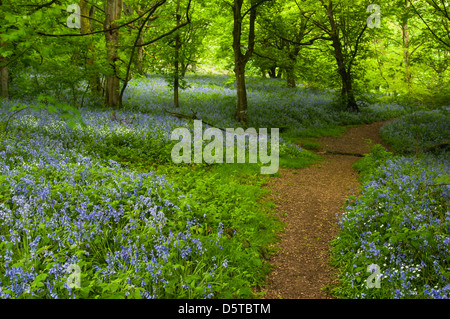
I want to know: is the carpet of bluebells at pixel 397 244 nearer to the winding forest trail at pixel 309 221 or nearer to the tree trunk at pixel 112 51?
the winding forest trail at pixel 309 221

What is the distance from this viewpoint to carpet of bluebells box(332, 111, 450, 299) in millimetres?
3695

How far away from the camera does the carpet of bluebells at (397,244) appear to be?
12.1ft

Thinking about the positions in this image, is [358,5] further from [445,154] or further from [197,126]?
[197,126]

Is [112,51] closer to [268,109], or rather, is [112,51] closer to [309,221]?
[268,109]

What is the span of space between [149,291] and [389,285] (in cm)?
286

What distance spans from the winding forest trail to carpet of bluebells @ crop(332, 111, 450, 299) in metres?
0.32

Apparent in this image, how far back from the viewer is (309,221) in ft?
20.9

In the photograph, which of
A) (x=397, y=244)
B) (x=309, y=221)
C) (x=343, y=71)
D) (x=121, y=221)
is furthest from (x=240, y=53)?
(x=397, y=244)

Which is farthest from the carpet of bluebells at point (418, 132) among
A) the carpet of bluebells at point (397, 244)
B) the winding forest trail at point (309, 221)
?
the carpet of bluebells at point (397, 244)

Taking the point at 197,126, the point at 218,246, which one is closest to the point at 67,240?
the point at 218,246

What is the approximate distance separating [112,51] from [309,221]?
10.5 meters

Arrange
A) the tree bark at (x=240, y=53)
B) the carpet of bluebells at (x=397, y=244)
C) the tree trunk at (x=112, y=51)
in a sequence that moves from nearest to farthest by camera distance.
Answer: the carpet of bluebells at (x=397, y=244) → the tree trunk at (x=112, y=51) → the tree bark at (x=240, y=53)

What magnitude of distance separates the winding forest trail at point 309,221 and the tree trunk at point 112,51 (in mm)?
8419

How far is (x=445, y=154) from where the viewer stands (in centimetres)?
1018
